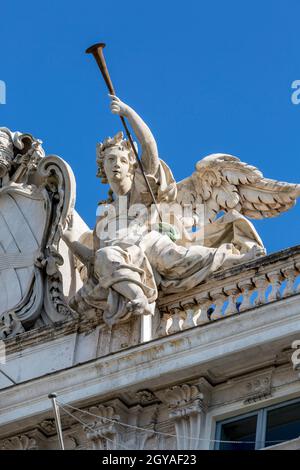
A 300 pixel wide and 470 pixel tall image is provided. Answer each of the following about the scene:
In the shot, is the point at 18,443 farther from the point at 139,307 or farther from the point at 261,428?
the point at 261,428

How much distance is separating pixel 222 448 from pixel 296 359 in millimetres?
1137

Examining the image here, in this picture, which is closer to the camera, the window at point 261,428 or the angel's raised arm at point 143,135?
the window at point 261,428

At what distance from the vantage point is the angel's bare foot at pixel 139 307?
23547mm

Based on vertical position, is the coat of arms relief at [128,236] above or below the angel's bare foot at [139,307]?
above

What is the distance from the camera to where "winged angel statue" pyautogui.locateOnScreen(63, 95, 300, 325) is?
78.4 feet

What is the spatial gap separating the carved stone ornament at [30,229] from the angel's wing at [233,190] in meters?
1.48

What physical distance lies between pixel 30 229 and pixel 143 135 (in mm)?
2134

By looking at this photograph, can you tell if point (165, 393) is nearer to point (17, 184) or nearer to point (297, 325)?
point (297, 325)

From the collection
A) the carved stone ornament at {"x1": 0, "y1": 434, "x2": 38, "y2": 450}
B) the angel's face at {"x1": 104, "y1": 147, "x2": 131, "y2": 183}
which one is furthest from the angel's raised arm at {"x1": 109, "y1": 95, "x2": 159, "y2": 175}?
the carved stone ornament at {"x1": 0, "y1": 434, "x2": 38, "y2": 450}

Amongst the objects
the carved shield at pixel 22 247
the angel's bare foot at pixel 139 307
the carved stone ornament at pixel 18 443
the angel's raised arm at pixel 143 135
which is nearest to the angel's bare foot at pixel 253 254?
the angel's bare foot at pixel 139 307

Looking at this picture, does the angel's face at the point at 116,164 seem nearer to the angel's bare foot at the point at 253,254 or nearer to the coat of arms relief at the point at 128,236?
the coat of arms relief at the point at 128,236

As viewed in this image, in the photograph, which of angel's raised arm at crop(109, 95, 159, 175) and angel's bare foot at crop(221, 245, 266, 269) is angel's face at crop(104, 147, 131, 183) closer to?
angel's raised arm at crop(109, 95, 159, 175)

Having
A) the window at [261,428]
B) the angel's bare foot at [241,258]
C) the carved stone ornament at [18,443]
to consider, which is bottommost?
the window at [261,428]

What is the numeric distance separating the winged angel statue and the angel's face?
1 cm
